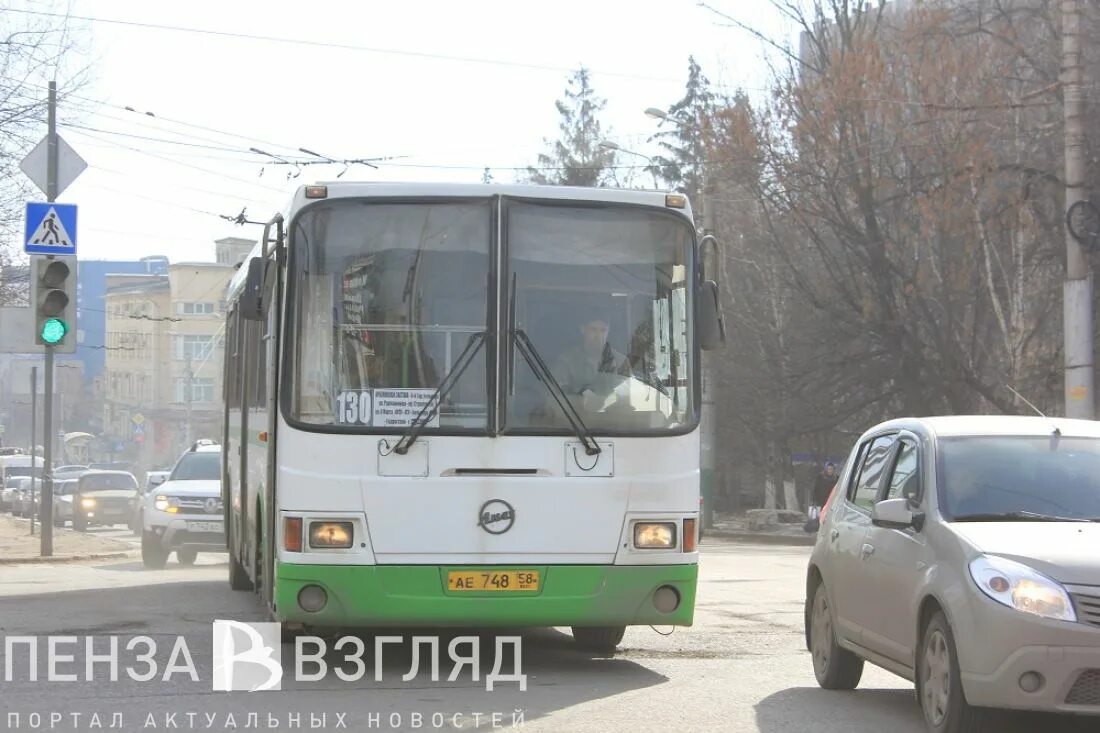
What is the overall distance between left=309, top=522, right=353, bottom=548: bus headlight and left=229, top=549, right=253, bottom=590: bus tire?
20.8 feet

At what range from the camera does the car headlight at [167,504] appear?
923 inches

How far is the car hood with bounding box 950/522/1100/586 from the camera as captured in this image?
7.34m

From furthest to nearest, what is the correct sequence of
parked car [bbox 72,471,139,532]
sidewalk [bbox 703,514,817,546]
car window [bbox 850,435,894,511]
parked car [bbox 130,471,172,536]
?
1. parked car [bbox 72,471,139,532]
2. sidewalk [bbox 703,514,817,546]
3. parked car [bbox 130,471,172,536]
4. car window [bbox 850,435,894,511]

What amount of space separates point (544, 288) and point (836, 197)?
2171 cm

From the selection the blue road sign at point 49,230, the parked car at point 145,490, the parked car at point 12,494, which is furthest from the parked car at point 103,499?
the blue road sign at point 49,230

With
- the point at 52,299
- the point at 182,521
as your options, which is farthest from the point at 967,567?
the point at 182,521

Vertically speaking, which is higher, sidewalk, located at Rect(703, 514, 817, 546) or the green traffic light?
the green traffic light

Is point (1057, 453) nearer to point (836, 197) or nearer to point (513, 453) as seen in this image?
point (513, 453)

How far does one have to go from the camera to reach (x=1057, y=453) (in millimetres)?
8688

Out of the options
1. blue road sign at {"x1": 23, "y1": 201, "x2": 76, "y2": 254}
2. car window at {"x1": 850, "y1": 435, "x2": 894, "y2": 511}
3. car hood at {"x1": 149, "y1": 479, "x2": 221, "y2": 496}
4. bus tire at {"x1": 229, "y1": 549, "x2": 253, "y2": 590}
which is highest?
blue road sign at {"x1": 23, "y1": 201, "x2": 76, "y2": 254}

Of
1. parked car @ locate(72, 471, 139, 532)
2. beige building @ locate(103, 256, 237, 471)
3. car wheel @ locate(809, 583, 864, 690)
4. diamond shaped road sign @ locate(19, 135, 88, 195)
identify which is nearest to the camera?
car wheel @ locate(809, 583, 864, 690)

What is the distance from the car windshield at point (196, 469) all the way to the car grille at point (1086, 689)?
61.0 ft

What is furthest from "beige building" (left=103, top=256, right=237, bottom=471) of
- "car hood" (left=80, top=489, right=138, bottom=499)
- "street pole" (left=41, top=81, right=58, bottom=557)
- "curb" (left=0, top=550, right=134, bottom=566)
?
"street pole" (left=41, top=81, right=58, bottom=557)

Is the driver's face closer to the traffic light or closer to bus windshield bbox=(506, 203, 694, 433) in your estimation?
bus windshield bbox=(506, 203, 694, 433)
